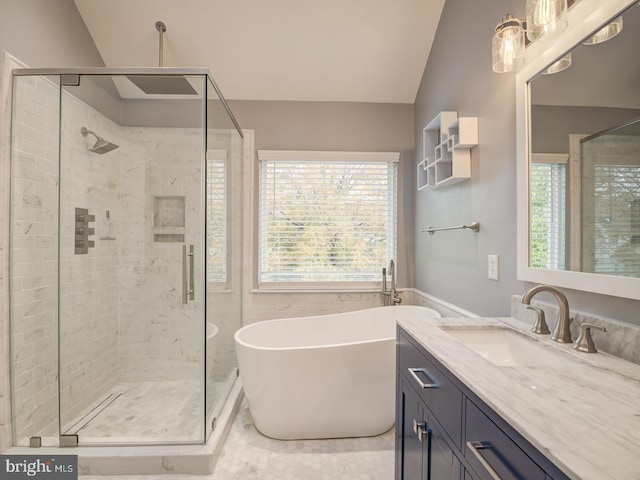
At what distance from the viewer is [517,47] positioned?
4.50 feet

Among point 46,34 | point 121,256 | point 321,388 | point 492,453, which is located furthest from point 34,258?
point 492,453

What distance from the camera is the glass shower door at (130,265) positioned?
2088 mm

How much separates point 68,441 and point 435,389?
1.99m

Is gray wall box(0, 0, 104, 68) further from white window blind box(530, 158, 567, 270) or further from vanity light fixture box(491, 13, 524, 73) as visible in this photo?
white window blind box(530, 158, 567, 270)

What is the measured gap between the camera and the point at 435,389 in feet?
3.47

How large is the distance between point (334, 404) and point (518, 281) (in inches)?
48.4

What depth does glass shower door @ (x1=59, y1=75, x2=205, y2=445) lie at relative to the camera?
2088 millimetres

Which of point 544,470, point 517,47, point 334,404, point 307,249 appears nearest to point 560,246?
point 517,47

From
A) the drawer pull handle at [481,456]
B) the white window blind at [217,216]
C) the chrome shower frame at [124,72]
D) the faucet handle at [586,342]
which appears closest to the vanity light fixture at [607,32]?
the faucet handle at [586,342]

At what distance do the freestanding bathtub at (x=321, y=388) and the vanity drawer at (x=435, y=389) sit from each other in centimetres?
63

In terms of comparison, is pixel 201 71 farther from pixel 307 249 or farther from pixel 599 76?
pixel 599 76

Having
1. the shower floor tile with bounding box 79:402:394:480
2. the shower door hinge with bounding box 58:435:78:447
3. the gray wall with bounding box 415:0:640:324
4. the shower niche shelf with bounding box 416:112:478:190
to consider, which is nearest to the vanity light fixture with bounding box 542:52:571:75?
the gray wall with bounding box 415:0:640:324

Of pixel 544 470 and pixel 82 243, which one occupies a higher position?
pixel 82 243

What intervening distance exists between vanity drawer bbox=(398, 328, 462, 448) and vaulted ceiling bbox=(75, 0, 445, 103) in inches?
91.1
